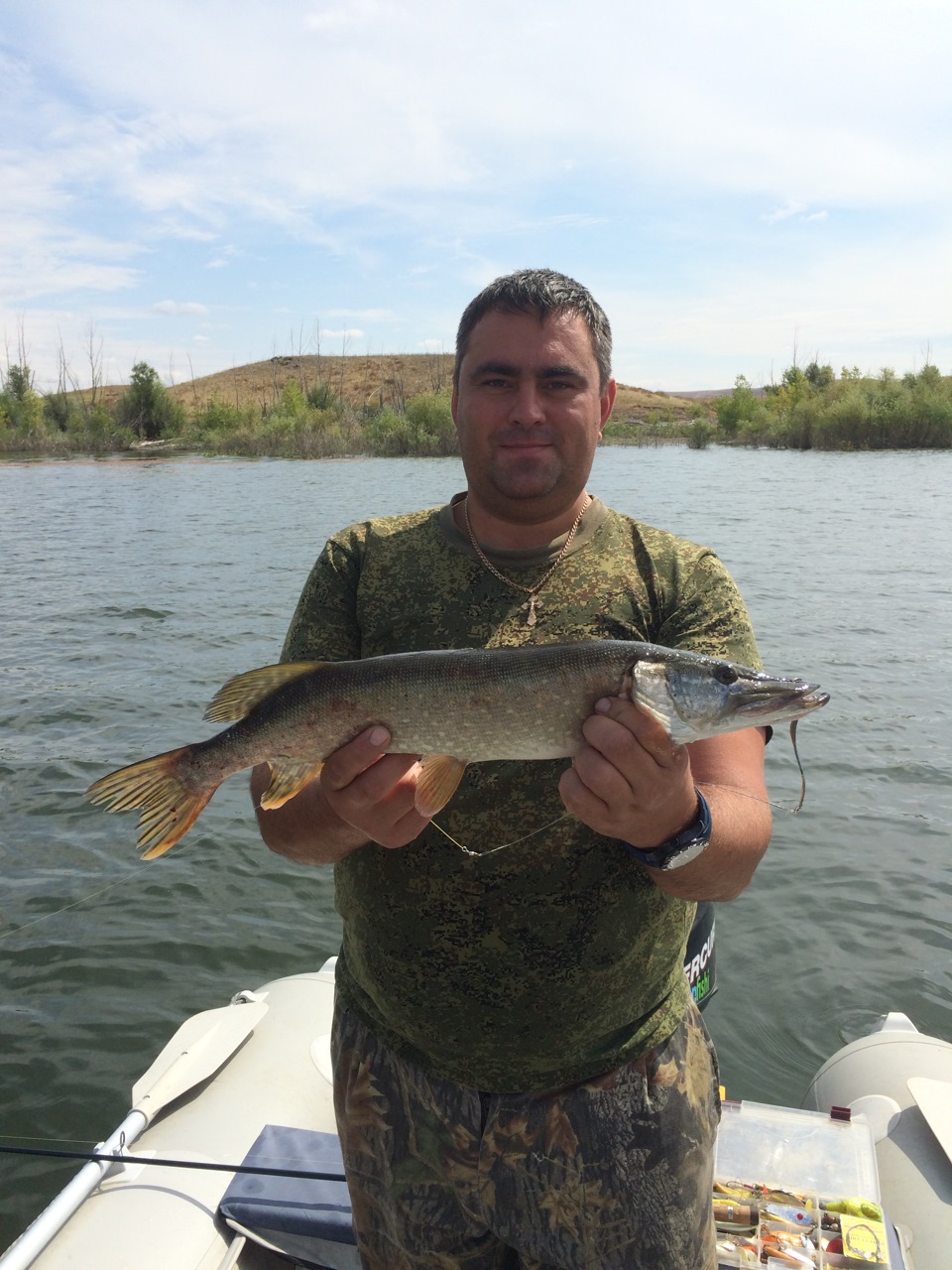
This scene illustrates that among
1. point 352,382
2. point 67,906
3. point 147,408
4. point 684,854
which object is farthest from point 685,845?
point 352,382

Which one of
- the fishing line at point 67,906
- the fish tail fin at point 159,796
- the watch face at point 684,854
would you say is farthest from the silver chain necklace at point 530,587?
the fishing line at point 67,906

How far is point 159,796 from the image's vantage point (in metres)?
2.22

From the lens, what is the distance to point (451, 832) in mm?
2068

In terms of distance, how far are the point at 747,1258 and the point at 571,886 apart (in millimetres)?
1364

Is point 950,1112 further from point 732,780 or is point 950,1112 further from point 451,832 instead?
point 451,832

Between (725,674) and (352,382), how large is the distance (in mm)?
112419

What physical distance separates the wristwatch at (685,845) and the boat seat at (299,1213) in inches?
65.0

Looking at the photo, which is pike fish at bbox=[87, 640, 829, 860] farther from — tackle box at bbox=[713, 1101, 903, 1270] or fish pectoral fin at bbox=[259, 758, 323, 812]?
tackle box at bbox=[713, 1101, 903, 1270]

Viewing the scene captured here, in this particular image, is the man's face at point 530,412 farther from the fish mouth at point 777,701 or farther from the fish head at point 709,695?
the fish mouth at point 777,701

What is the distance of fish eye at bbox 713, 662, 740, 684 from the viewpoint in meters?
1.95

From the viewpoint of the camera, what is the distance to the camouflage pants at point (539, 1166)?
6.47 ft

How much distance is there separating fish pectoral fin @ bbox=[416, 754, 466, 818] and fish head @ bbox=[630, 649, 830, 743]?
16.3 inches

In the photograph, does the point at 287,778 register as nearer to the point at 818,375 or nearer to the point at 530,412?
the point at 530,412

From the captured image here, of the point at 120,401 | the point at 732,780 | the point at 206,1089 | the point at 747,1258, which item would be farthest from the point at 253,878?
the point at 120,401
